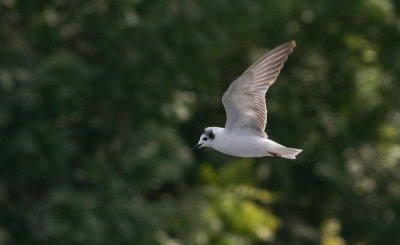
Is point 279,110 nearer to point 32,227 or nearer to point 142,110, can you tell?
point 142,110

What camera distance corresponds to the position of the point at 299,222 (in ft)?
41.8

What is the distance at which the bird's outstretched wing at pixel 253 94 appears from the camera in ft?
24.4

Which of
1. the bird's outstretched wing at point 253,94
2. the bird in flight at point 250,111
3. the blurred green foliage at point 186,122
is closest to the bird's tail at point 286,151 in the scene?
the bird in flight at point 250,111

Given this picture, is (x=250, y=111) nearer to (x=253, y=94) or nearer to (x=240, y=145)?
(x=253, y=94)

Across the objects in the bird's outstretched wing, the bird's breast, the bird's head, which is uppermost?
the bird's outstretched wing

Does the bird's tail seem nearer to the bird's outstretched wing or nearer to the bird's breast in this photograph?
the bird's breast

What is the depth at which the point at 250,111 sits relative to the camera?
7.54 metres

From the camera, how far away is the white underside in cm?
714

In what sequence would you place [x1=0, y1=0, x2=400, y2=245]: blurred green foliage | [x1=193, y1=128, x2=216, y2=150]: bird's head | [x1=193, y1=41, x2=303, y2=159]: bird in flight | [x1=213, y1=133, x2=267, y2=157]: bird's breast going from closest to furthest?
[x1=213, y1=133, x2=267, y2=157]: bird's breast
[x1=193, y1=41, x2=303, y2=159]: bird in flight
[x1=193, y1=128, x2=216, y2=150]: bird's head
[x1=0, y1=0, x2=400, y2=245]: blurred green foliage

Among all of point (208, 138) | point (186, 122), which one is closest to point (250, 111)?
point (208, 138)

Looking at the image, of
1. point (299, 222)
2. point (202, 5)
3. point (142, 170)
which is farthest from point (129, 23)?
point (299, 222)

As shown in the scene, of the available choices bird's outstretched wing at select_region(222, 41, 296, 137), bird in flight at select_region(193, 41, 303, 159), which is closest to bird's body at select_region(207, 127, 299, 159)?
bird in flight at select_region(193, 41, 303, 159)

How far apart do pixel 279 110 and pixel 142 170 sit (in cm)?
230

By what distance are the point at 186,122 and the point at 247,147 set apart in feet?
17.3
